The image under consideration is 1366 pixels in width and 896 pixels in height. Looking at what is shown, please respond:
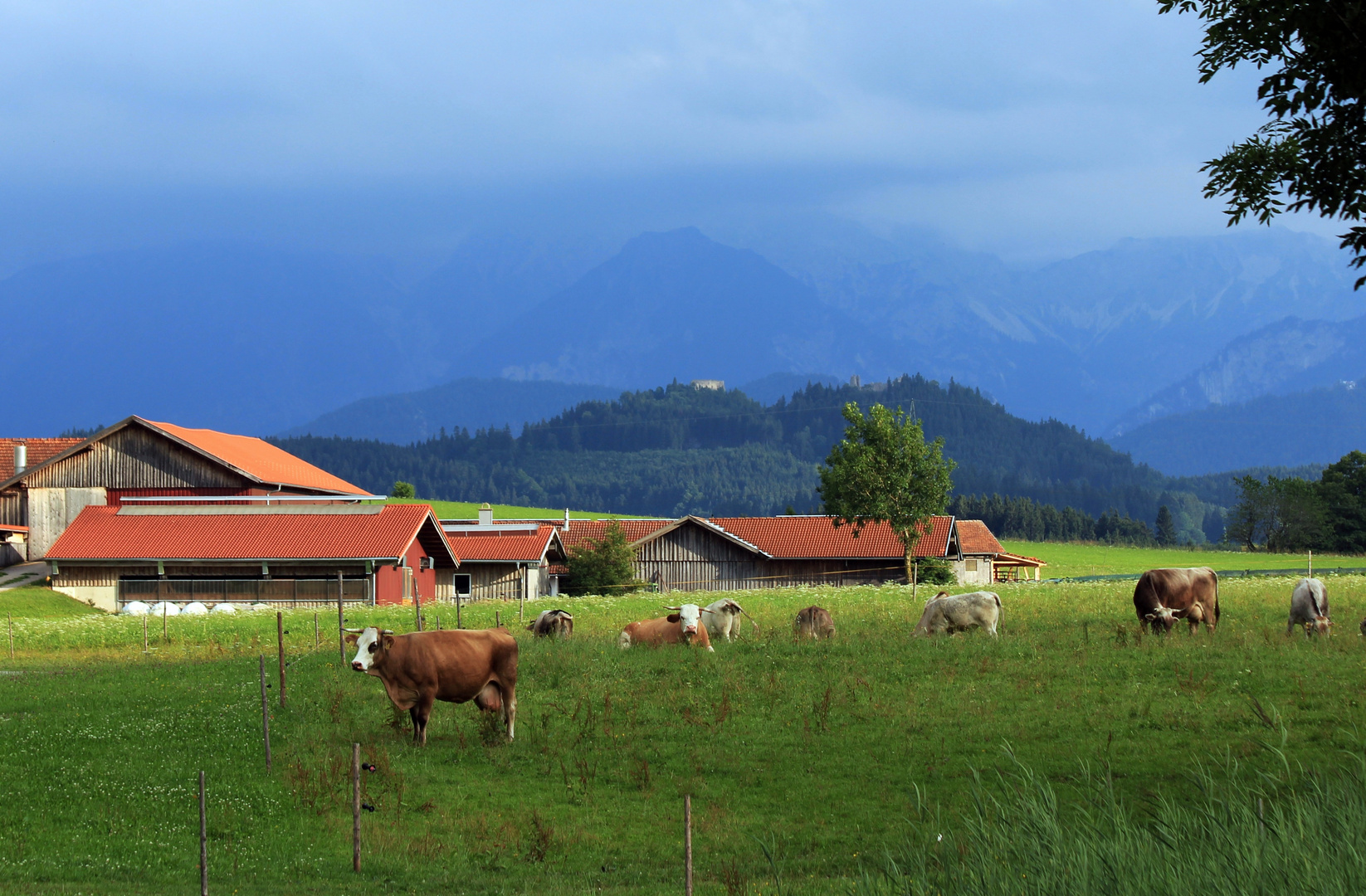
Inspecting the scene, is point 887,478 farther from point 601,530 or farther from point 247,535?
point 247,535

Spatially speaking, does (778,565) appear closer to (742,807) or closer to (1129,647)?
(1129,647)

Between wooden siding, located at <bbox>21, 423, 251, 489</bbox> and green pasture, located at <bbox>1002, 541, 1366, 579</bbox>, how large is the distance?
6358 cm

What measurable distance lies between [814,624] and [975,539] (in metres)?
63.0

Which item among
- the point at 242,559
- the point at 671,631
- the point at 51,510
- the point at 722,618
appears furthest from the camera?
the point at 51,510

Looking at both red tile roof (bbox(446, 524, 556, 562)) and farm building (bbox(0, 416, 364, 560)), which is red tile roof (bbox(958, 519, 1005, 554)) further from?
farm building (bbox(0, 416, 364, 560))

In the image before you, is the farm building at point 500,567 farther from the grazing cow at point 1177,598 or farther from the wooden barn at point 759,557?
the grazing cow at point 1177,598

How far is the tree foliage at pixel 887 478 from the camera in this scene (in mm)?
66250

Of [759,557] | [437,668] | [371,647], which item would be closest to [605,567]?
[759,557]

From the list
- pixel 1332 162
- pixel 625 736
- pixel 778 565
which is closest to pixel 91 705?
pixel 625 736

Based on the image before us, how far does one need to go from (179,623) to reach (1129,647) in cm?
Answer: 3281

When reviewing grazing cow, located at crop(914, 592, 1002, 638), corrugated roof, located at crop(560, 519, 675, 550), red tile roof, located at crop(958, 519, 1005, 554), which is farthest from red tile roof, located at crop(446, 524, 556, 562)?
grazing cow, located at crop(914, 592, 1002, 638)

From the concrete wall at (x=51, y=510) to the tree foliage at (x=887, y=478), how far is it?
139ft

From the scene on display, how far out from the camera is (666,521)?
7625 centimetres

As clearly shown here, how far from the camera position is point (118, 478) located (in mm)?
63750
